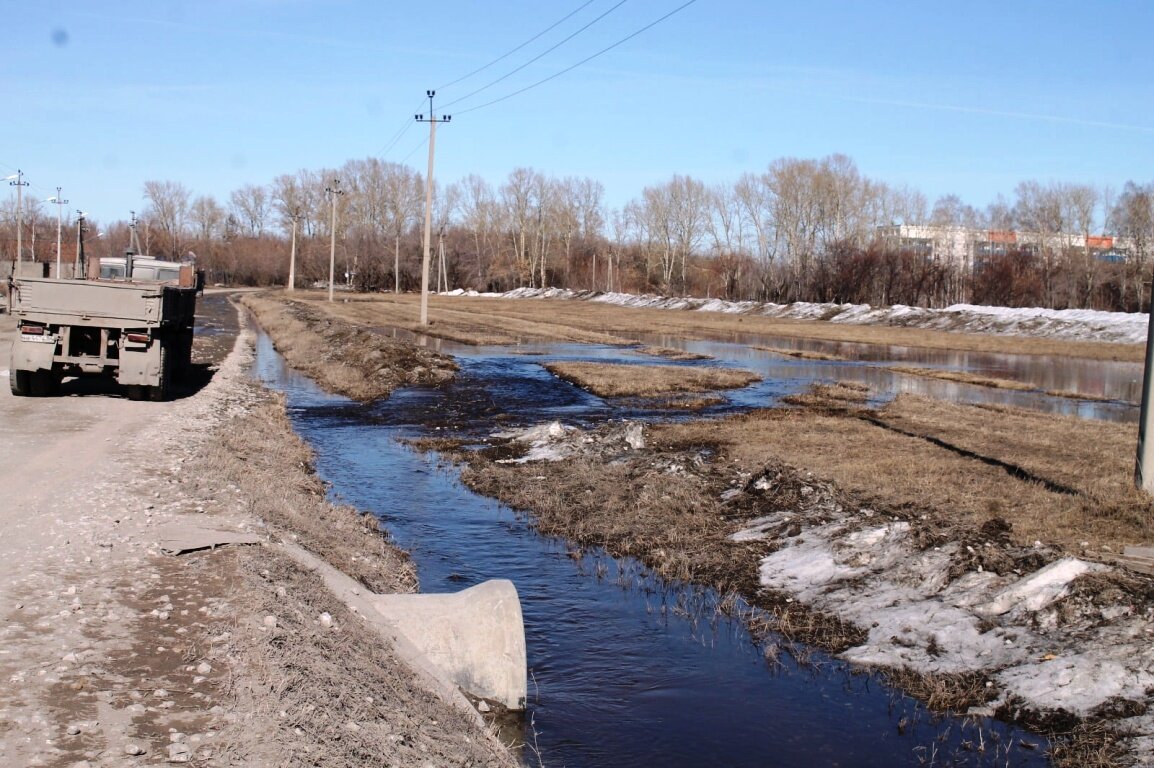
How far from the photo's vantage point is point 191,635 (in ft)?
19.9

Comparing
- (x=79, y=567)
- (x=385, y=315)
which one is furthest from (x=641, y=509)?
(x=385, y=315)

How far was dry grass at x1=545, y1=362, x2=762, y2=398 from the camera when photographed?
2634 cm

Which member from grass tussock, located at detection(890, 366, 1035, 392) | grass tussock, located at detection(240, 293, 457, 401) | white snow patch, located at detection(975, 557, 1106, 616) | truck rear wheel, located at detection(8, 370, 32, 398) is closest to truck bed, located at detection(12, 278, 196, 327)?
truck rear wheel, located at detection(8, 370, 32, 398)

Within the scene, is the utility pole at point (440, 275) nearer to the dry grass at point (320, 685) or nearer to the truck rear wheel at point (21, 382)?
the truck rear wheel at point (21, 382)

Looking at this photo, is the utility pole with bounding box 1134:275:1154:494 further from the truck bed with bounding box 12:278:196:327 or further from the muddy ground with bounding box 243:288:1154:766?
the truck bed with bounding box 12:278:196:327

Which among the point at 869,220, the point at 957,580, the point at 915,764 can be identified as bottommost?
the point at 915,764

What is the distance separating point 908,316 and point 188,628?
2632 inches

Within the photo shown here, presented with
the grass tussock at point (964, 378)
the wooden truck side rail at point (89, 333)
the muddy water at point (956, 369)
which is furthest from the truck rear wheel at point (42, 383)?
the grass tussock at point (964, 378)

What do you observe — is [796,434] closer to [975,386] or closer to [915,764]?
[915,764]

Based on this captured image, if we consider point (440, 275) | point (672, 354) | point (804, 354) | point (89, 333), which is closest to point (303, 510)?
point (89, 333)

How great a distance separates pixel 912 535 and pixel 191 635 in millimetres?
6883

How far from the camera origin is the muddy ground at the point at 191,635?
4766mm

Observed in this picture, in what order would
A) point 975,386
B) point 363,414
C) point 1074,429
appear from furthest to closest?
point 975,386 < point 363,414 < point 1074,429

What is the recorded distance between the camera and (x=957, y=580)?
8992 mm
